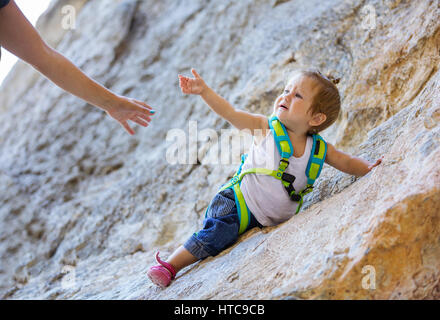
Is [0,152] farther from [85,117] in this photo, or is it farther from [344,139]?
→ [344,139]

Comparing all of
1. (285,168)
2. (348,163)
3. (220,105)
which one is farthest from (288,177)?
(220,105)

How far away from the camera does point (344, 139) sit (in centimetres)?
166

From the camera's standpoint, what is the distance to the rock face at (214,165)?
2.71 feet

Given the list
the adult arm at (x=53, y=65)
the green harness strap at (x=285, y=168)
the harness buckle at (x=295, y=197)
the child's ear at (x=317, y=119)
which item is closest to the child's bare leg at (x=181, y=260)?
the green harness strap at (x=285, y=168)

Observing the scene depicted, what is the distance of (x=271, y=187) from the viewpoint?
1.32 metres

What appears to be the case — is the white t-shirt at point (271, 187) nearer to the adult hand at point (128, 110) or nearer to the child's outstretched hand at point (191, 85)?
the child's outstretched hand at point (191, 85)

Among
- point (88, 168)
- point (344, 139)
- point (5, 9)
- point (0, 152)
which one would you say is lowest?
point (344, 139)

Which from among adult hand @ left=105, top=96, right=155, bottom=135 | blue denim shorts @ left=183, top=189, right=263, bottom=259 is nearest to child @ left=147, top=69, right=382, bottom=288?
blue denim shorts @ left=183, top=189, right=263, bottom=259

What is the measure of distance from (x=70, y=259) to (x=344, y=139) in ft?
4.90

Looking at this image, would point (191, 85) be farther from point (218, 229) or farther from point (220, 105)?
point (218, 229)

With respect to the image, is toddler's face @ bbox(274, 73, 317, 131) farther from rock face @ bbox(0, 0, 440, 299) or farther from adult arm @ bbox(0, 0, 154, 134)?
adult arm @ bbox(0, 0, 154, 134)

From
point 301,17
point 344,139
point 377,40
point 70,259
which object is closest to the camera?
point 344,139

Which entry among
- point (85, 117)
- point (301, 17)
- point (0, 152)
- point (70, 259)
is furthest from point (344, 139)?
point (0, 152)

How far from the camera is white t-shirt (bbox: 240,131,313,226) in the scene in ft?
4.33
